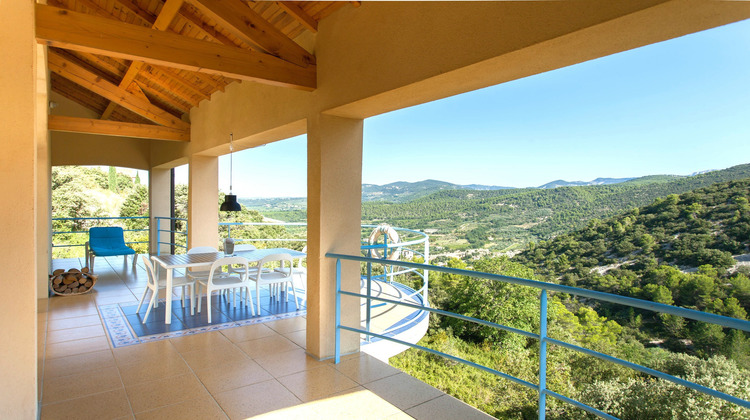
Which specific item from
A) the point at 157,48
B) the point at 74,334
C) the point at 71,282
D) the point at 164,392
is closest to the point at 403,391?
the point at 164,392

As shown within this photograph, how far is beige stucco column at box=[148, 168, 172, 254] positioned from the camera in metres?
8.84

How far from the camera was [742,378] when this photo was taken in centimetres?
1058

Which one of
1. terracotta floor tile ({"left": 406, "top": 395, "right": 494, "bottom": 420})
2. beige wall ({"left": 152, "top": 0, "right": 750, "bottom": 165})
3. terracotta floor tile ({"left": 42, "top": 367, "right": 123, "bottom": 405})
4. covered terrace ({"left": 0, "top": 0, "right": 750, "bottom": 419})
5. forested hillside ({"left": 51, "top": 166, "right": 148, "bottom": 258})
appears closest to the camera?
beige wall ({"left": 152, "top": 0, "right": 750, "bottom": 165})

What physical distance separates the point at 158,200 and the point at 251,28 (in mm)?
7220

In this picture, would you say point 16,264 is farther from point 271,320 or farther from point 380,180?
point 380,180

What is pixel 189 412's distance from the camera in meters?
2.37

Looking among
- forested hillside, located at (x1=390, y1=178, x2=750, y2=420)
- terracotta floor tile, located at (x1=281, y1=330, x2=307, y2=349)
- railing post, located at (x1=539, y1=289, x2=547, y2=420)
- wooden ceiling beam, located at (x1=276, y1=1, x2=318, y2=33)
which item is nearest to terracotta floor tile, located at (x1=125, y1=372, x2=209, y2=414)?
terracotta floor tile, located at (x1=281, y1=330, x2=307, y2=349)

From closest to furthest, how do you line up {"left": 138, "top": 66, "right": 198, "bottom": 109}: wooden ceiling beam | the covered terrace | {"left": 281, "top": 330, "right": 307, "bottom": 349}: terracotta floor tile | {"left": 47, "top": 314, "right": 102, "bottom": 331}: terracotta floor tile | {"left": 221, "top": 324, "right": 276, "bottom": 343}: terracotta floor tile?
the covered terrace
{"left": 281, "top": 330, "right": 307, "bottom": 349}: terracotta floor tile
{"left": 221, "top": 324, "right": 276, "bottom": 343}: terracotta floor tile
{"left": 47, "top": 314, "right": 102, "bottom": 331}: terracotta floor tile
{"left": 138, "top": 66, "right": 198, "bottom": 109}: wooden ceiling beam

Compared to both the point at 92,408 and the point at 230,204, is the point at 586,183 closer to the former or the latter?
the point at 230,204

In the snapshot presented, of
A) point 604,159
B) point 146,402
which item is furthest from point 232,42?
point 604,159

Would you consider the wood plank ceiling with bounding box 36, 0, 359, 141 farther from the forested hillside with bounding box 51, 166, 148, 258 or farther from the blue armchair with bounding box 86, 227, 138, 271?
the forested hillside with bounding box 51, 166, 148, 258

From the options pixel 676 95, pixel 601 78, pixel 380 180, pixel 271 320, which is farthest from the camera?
pixel 380 180

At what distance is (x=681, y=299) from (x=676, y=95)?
50.3ft

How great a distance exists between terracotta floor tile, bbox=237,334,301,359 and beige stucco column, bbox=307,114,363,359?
27 cm
